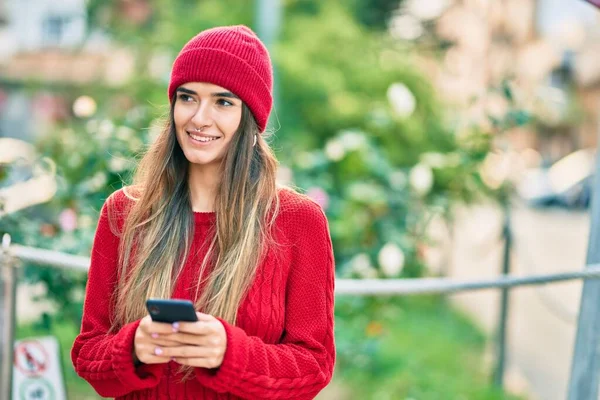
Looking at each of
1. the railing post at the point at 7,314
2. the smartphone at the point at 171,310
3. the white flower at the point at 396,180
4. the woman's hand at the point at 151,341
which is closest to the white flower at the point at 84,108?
the railing post at the point at 7,314

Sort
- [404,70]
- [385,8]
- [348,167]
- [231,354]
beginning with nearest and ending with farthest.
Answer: [231,354] < [348,167] < [404,70] < [385,8]

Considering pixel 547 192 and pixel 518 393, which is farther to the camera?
pixel 547 192

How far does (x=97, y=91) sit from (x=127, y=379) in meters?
8.49

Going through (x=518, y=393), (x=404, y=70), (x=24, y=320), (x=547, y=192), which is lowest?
(x=547, y=192)

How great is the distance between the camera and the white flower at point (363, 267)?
4.69 meters

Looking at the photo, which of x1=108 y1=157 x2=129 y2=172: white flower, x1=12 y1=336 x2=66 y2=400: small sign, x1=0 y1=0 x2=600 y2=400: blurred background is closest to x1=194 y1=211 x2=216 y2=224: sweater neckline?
x1=0 y1=0 x2=600 y2=400: blurred background

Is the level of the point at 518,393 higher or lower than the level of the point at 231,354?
lower

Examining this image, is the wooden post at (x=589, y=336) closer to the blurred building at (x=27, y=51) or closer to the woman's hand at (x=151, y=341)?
the woman's hand at (x=151, y=341)

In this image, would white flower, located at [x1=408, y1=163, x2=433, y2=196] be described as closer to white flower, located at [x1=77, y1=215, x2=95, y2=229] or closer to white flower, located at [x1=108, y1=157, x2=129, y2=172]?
white flower, located at [x1=108, y1=157, x2=129, y2=172]

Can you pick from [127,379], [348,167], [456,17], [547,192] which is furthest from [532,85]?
[547,192]

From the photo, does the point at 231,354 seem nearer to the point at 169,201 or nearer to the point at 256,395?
the point at 256,395

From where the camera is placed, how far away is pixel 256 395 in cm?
178

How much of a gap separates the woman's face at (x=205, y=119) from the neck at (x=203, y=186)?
56 millimetres

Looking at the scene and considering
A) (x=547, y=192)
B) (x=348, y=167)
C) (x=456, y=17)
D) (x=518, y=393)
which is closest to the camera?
(x=348, y=167)
